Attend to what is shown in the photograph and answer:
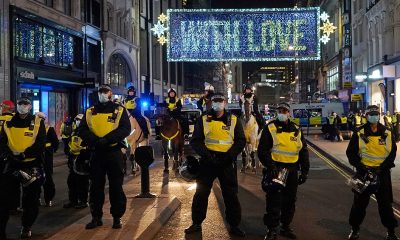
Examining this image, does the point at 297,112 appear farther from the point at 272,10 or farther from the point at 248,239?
the point at 248,239

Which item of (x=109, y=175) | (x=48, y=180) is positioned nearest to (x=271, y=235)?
(x=109, y=175)

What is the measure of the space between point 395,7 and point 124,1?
2249cm

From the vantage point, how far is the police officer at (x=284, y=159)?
23.9ft

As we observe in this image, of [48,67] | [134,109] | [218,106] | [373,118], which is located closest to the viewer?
[373,118]

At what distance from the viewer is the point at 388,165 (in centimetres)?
738

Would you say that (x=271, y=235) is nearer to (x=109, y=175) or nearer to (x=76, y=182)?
(x=109, y=175)

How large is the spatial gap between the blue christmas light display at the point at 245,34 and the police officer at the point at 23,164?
24.8 m

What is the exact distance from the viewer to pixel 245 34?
105ft

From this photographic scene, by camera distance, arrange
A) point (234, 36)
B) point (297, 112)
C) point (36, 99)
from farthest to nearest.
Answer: point (297, 112) → point (234, 36) → point (36, 99)

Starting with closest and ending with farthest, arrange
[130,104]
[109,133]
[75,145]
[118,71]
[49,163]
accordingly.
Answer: [109,133], [75,145], [49,163], [130,104], [118,71]

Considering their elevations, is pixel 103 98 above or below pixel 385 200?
above

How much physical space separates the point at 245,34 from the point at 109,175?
83.6 ft

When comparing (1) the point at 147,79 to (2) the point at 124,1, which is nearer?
(2) the point at 124,1

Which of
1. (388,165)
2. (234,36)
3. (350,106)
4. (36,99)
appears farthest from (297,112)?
(388,165)
